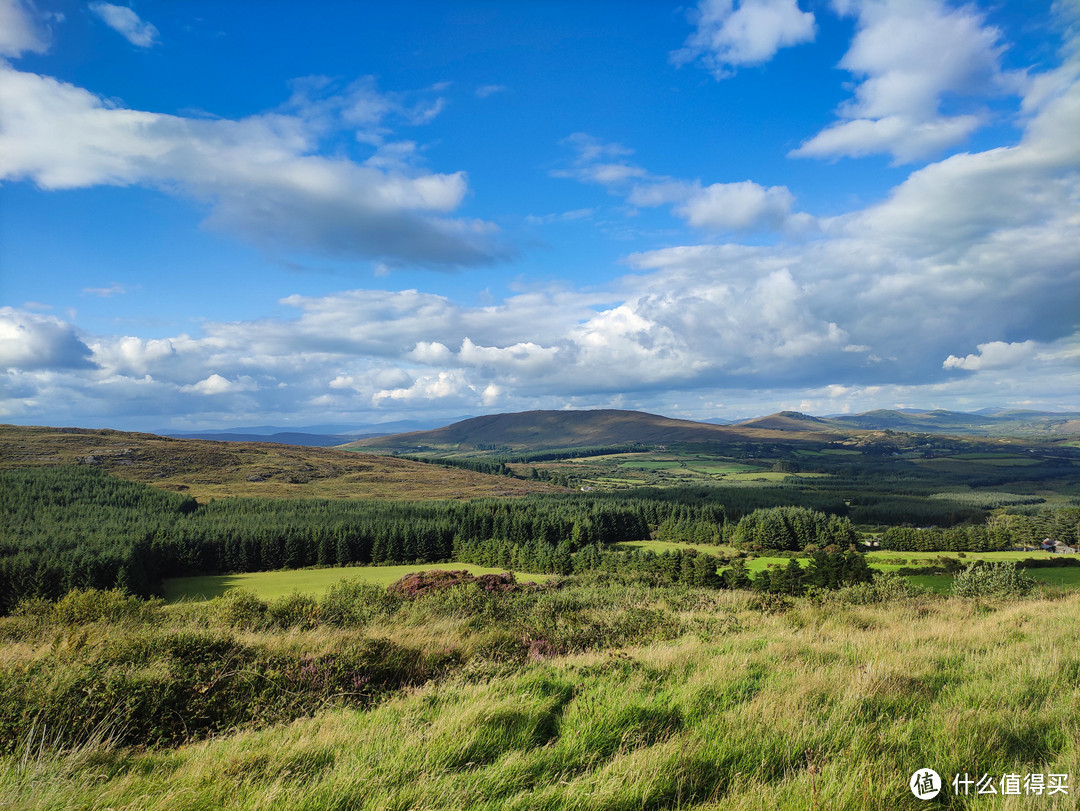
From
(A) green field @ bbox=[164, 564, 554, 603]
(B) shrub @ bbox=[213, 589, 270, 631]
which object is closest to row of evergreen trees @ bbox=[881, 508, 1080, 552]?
(A) green field @ bbox=[164, 564, 554, 603]

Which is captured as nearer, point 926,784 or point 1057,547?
point 926,784

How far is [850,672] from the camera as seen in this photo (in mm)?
7285

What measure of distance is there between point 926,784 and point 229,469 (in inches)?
7778

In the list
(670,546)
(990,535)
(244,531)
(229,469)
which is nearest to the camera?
(244,531)

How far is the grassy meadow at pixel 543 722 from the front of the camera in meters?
4.22

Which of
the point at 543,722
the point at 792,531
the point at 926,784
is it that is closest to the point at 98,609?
the point at 543,722

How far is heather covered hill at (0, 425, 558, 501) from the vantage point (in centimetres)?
14800

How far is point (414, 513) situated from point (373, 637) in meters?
112

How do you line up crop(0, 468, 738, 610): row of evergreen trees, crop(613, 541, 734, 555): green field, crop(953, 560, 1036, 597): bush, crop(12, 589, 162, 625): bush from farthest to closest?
crop(613, 541, 734, 555): green field → crop(0, 468, 738, 610): row of evergreen trees → crop(953, 560, 1036, 597): bush → crop(12, 589, 162, 625): bush

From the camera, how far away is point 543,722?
588 centimetres

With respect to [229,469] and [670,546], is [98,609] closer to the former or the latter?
[670,546]

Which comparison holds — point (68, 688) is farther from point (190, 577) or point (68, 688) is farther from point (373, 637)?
point (190, 577)

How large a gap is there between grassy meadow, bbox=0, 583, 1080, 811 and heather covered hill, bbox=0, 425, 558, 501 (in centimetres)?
14486

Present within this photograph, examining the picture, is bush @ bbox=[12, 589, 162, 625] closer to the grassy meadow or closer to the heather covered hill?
the grassy meadow
